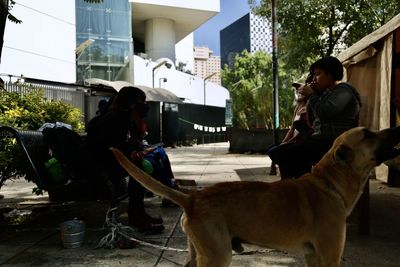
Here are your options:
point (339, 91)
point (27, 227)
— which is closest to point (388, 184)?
point (339, 91)

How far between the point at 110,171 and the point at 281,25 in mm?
11809

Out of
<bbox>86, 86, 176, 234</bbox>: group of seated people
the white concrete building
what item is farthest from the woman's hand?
the white concrete building

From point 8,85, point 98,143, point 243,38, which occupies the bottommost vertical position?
point 98,143

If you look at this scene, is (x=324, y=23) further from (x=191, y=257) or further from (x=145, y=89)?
(x=191, y=257)

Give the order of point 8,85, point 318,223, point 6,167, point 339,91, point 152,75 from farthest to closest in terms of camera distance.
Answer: point 152,75 < point 8,85 < point 6,167 < point 339,91 < point 318,223

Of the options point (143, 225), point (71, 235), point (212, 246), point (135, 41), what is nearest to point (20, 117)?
point (71, 235)

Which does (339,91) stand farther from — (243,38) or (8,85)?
(243,38)

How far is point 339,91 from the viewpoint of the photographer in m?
4.02

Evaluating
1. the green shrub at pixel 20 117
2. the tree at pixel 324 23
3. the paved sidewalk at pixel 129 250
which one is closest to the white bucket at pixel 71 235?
the paved sidewalk at pixel 129 250

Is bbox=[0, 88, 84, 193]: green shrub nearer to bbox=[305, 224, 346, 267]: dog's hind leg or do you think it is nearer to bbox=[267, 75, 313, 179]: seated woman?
bbox=[267, 75, 313, 179]: seated woman

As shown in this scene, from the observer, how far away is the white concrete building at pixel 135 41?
50.8 feet

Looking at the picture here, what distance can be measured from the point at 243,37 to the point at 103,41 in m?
61.3

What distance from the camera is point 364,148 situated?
9.19 feet

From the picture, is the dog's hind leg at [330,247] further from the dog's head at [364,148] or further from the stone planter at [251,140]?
the stone planter at [251,140]
